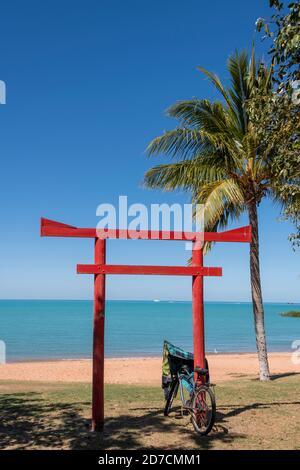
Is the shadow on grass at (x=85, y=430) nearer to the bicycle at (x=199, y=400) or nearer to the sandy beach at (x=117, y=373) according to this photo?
the bicycle at (x=199, y=400)

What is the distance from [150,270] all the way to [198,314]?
1.23 m

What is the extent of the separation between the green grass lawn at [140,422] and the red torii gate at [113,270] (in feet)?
2.31

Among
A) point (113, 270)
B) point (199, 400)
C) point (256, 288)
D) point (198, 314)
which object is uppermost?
point (113, 270)

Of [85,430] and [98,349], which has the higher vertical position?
[98,349]

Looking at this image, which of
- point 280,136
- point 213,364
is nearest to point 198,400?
point 280,136

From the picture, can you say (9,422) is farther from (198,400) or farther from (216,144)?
(216,144)

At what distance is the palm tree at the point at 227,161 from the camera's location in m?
14.7

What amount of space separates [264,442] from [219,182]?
8841 mm

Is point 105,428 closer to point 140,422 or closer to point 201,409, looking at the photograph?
point 140,422

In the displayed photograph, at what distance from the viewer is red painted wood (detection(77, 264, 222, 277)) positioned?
823cm

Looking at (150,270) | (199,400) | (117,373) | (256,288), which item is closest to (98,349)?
(150,270)

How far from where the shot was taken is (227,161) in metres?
15.1

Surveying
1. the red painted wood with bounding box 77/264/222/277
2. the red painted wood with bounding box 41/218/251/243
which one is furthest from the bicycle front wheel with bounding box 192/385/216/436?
the red painted wood with bounding box 41/218/251/243

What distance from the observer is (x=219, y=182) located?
14500 mm
